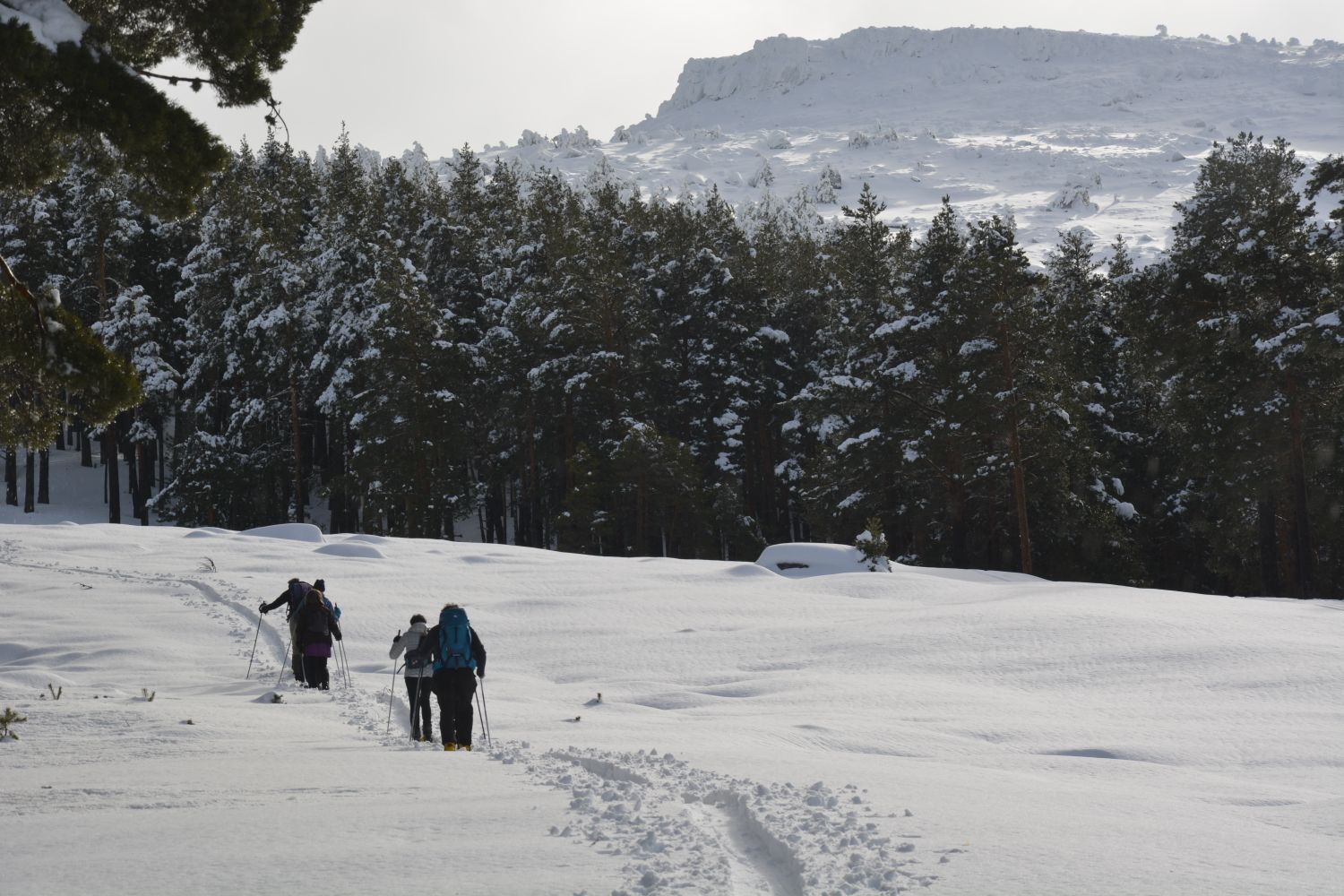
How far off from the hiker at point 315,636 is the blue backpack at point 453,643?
150 inches

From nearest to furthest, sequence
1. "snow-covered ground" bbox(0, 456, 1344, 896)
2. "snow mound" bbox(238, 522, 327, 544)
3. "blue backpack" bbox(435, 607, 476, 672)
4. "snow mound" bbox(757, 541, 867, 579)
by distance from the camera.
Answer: "snow-covered ground" bbox(0, 456, 1344, 896) → "blue backpack" bbox(435, 607, 476, 672) → "snow mound" bbox(757, 541, 867, 579) → "snow mound" bbox(238, 522, 327, 544)

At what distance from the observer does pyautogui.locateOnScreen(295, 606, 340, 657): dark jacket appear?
46.5 feet

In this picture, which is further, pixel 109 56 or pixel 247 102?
pixel 247 102

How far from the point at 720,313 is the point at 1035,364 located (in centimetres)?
1727

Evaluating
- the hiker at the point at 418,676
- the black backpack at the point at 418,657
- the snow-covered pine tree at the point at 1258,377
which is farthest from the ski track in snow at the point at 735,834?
the snow-covered pine tree at the point at 1258,377

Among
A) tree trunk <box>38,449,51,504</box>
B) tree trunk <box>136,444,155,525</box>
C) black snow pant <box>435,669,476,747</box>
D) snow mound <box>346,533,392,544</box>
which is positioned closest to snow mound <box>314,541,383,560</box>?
snow mound <box>346,533,392,544</box>

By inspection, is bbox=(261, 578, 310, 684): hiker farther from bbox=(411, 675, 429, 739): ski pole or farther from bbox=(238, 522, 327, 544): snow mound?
bbox=(238, 522, 327, 544): snow mound

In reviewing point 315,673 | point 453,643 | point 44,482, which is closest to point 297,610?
point 315,673

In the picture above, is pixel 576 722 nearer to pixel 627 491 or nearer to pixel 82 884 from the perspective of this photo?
pixel 82 884

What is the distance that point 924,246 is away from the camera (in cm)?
3812

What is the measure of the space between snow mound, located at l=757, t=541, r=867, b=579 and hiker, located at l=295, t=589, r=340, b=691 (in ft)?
50.0

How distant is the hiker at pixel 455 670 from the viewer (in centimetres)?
1071

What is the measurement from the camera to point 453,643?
10.9 metres

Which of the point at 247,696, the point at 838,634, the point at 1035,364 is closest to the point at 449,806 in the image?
the point at 247,696
